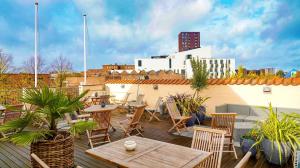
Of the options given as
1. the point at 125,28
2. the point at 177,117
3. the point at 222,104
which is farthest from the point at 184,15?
the point at 177,117

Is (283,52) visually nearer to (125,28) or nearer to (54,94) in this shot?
(54,94)

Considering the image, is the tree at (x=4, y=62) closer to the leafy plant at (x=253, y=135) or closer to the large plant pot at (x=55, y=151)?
the large plant pot at (x=55, y=151)

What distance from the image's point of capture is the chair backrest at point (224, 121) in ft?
15.4

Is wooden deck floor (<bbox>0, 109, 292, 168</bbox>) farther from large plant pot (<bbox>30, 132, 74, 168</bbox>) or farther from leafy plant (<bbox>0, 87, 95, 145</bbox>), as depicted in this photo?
leafy plant (<bbox>0, 87, 95, 145</bbox>)

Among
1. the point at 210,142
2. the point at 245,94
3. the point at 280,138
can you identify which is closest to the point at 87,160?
the point at 210,142

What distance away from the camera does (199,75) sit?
27.5ft

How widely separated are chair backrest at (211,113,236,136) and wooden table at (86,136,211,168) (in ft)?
6.87

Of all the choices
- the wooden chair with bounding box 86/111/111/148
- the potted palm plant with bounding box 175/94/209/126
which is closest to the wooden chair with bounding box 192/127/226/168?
the wooden chair with bounding box 86/111/111/148

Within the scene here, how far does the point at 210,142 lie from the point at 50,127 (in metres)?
2.45

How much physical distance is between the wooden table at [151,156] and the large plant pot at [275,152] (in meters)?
2.02

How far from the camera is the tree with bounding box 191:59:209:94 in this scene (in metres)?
8.27

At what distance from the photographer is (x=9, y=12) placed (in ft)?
77.9

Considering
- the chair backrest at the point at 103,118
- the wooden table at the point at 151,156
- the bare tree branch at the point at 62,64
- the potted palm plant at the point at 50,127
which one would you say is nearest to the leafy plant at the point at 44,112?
the potted palm plant at the point at 50,127

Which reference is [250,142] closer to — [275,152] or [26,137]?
[275,152]
